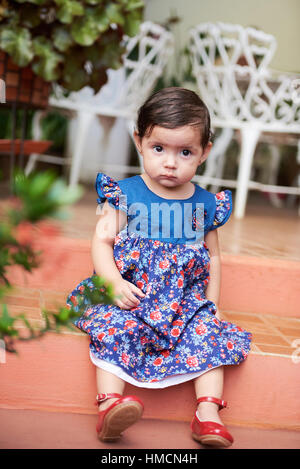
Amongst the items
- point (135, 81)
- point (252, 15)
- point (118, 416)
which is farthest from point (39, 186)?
point (252, 15)

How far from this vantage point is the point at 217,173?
4.79 m

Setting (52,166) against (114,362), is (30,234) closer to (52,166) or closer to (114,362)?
(114,362)

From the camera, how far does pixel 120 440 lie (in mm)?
1336

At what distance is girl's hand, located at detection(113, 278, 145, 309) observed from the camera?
147cm

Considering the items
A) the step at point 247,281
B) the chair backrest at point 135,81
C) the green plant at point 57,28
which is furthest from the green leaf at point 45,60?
the chair backrest at point 135,81

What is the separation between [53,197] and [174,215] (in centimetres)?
101

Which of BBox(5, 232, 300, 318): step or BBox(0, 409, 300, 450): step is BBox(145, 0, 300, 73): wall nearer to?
BBox(5, 232, 300, 318): step

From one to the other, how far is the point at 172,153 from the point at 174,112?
0.11 metres

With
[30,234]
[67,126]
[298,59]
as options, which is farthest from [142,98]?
[298,59]

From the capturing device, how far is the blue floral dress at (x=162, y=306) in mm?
1421

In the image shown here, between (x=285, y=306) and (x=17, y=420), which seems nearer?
(x=17, y=420)

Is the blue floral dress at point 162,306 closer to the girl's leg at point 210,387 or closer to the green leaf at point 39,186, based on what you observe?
the girl's leg at point 210,387

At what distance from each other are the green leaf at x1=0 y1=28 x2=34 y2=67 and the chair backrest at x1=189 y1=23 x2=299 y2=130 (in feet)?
4.65

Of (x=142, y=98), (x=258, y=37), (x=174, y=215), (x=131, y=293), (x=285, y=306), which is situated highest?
(x=258, y=37)
